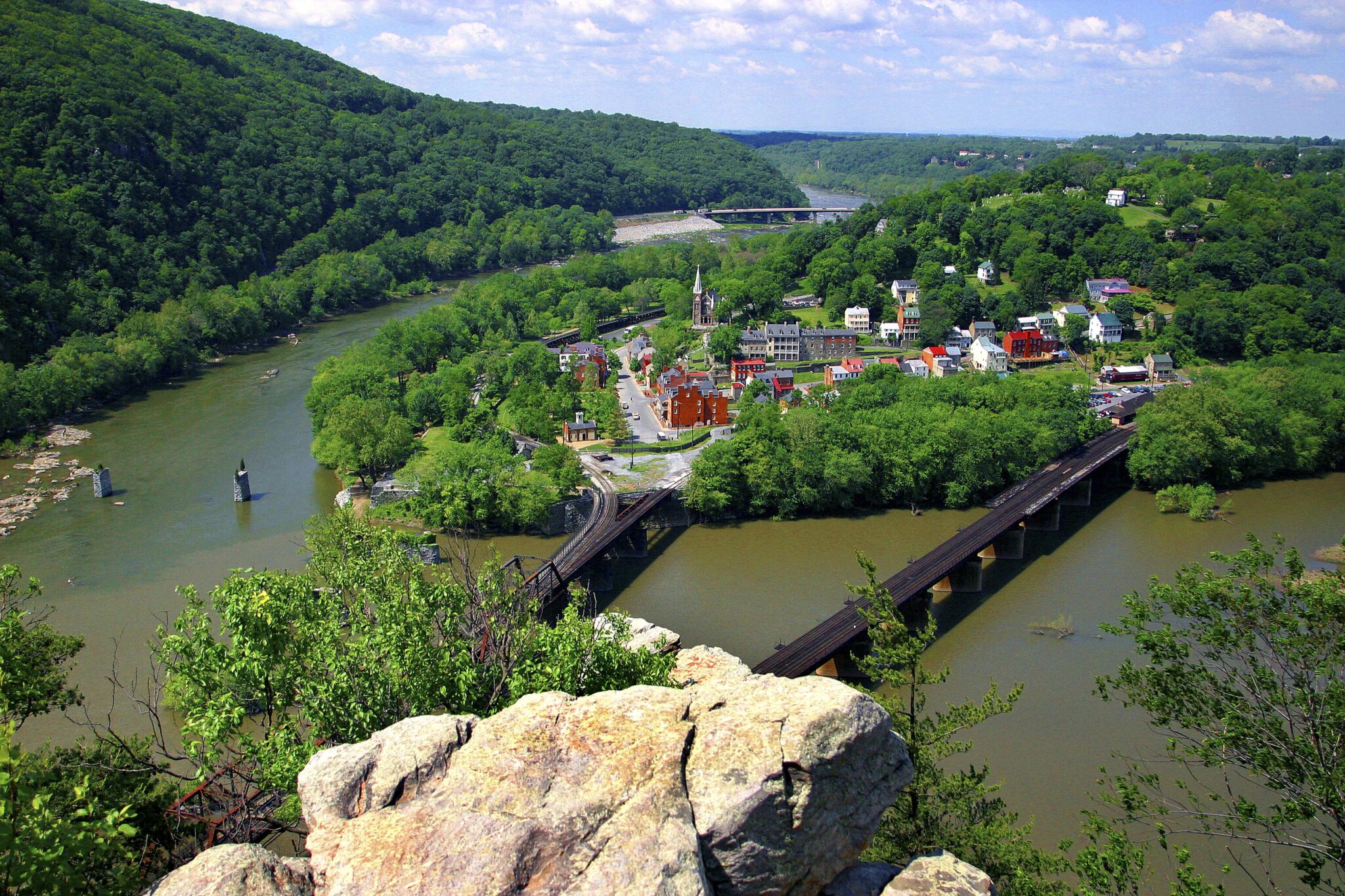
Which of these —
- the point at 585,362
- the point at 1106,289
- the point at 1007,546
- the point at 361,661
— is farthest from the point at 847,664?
the point at 1106,289

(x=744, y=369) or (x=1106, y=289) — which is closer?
(x=744, y=369)

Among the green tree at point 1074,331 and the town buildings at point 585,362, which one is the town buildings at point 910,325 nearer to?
the green tree at point 1074,331

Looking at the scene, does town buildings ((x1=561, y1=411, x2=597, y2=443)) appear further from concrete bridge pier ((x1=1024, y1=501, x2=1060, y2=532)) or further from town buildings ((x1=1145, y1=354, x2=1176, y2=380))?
town buildings ((x1=1145, y1=354, x2=1176, y2=380))

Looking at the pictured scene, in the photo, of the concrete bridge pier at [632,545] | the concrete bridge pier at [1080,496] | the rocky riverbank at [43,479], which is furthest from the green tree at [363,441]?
the concrete bridge pier at [1080,496]

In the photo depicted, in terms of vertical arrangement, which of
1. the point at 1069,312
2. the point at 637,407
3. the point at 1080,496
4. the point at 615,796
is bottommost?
the point at 1080,496

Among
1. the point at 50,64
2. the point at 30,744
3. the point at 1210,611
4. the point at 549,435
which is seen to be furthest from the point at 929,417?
the point at 50,64

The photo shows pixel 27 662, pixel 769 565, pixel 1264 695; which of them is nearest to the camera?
pixel 1264 695

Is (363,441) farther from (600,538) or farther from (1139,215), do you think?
(1139,215)
